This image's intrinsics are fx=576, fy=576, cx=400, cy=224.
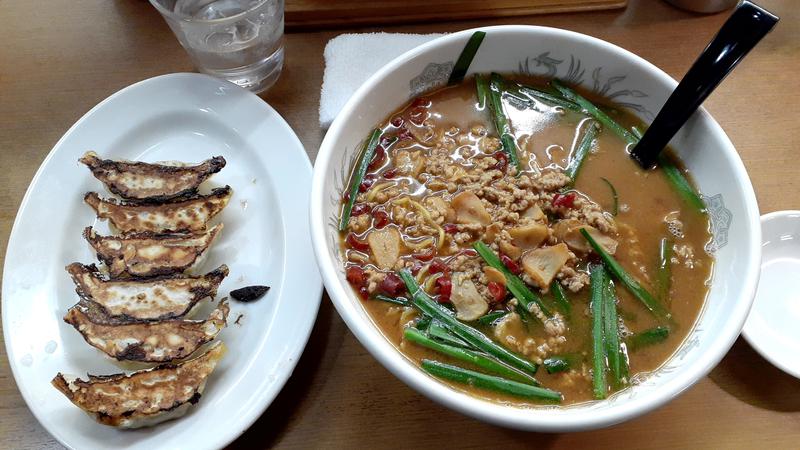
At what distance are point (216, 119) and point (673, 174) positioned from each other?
1371mm

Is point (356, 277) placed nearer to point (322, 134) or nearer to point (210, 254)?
point (210, 254)

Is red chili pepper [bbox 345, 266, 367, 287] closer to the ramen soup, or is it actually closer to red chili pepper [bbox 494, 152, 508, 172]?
the ramen soup

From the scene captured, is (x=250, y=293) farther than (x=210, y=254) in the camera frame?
No

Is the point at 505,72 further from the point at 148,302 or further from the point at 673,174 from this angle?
the point at 148,302

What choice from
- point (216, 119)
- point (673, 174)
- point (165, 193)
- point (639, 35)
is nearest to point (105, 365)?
point (165, 193)

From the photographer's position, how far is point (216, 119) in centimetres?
187

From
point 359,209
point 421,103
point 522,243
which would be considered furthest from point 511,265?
point 421,103

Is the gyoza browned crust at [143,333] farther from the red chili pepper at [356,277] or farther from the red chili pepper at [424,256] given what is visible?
the red chili pepper at [424,256]

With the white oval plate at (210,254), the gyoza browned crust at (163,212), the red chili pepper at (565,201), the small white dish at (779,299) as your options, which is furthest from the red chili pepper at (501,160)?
the gyoza browned crust at (163,212)

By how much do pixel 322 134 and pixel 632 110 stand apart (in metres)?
0.95

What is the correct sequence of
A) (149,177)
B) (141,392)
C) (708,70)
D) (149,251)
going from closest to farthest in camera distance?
(708,70) < (141,392) < (149,251) < (149,177)

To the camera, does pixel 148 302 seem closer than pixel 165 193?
Yes

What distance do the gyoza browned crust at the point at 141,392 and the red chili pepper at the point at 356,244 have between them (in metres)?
0.46

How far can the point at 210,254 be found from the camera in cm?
170
